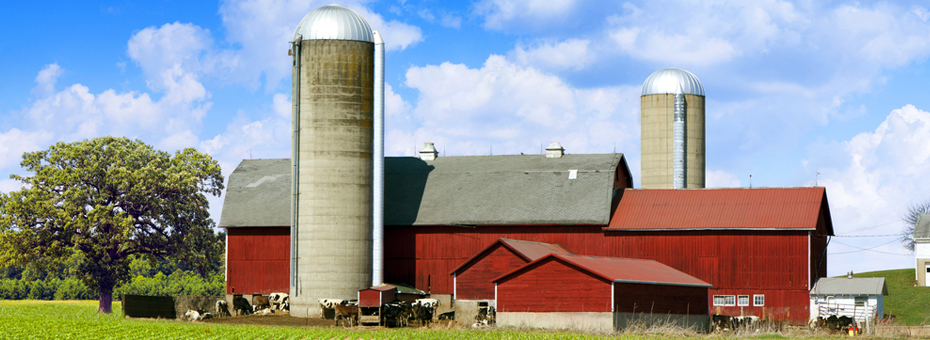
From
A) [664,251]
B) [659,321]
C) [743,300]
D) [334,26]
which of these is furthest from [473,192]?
[659,321]

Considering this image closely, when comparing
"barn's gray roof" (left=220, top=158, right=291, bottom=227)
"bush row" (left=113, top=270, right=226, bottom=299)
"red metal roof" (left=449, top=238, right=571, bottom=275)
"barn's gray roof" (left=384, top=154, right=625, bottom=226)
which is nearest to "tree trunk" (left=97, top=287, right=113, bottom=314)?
"barn's gray roof" (left=220, top=158, right=291, bottom=227)

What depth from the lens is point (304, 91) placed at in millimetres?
50375

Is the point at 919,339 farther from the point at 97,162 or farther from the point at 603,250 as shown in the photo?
the point at 97,162

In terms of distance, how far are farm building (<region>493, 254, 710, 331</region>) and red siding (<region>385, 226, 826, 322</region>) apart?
5814 millimetres

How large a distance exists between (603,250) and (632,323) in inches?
436

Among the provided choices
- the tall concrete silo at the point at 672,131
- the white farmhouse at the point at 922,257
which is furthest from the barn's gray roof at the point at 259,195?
the white farmhouse at the point at 922,257

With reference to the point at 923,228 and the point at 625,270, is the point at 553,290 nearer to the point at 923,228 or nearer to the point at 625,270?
the point at 625,270

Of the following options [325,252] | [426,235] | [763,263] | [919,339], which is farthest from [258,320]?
[919,339]

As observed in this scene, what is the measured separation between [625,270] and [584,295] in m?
3.25

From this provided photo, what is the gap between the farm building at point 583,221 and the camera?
49.2 m

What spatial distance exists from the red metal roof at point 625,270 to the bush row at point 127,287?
5292cm

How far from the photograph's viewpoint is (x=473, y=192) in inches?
2196

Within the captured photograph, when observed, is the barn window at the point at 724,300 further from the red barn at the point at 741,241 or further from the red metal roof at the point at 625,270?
the red metal roof at the point at 625,270

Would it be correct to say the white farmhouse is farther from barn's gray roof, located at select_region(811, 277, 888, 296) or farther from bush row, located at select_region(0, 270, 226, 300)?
bush row, located at select_region(0, 270, 226, 300)
